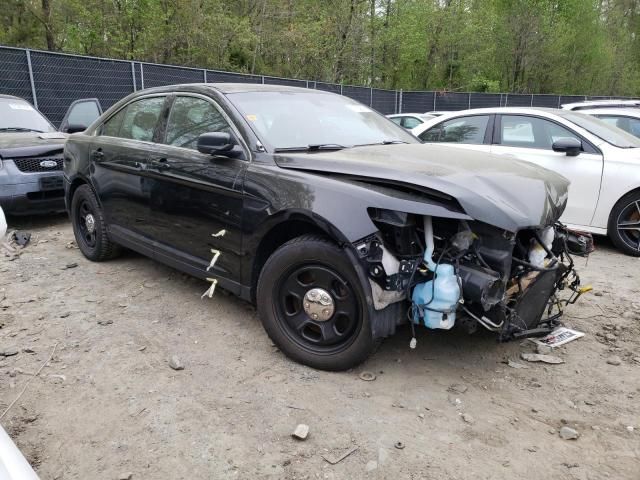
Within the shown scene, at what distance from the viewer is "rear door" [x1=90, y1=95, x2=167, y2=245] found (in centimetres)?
423

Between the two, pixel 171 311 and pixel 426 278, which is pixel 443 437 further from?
pixel 171 311

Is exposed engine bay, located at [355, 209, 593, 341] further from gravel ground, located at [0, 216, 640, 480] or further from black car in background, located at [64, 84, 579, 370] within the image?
gravel ground, located at [0, 216, 640, 480]

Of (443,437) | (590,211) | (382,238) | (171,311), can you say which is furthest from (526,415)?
(590,211)

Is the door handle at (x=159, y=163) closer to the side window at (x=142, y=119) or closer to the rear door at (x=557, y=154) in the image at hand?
the side window at (x=142, y=119)

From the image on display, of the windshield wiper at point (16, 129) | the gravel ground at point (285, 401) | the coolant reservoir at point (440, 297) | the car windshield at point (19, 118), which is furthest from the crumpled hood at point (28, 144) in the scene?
the coolant reservoir at point (440, 297)

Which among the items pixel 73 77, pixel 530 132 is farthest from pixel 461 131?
pixel 73 77

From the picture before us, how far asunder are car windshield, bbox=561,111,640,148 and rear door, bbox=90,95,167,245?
182 inches

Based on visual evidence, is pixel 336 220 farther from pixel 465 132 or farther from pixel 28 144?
pixel 28 144

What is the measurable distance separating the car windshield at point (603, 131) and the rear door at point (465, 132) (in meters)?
0.89

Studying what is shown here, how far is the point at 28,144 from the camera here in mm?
6605

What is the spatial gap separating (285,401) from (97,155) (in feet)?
10.6

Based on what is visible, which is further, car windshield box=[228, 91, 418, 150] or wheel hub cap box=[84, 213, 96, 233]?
wheel hub cap box=[84, 213, 96, 233]

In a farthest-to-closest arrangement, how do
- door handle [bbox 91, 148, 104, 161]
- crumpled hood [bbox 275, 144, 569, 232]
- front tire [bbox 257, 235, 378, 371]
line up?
door handle [bbox 91, 148, 104, 161]
front tire [bbox 257, 235, 378, 371]
crumpled hood [bbox 275, 144, 569, 232]

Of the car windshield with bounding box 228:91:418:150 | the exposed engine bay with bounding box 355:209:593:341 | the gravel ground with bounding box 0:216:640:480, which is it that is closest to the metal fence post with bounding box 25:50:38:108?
the gravel ground with bounding box 0:216:640:480
